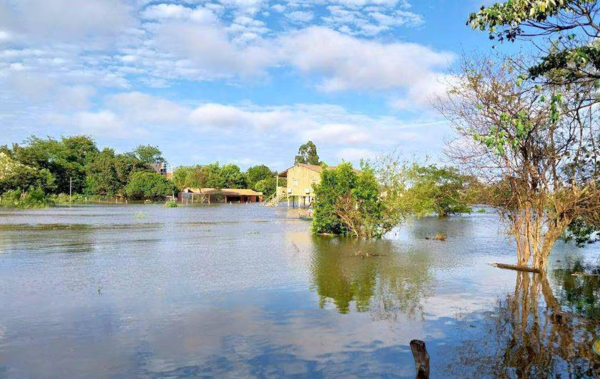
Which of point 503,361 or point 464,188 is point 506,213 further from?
point 503,361

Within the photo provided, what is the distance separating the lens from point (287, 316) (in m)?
10.1

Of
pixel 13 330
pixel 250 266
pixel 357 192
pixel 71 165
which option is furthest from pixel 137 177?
pixel 13 330

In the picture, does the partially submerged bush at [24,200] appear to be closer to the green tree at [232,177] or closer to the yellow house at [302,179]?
the yellow house at [302,179]

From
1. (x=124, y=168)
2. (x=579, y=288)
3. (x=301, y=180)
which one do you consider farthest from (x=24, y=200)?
(x=579, y=288)

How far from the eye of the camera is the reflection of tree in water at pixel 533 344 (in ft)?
23.5

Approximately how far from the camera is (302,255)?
19.2 meters

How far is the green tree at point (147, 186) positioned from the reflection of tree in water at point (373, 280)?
74270mm

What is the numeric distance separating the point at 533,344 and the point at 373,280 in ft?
19.7

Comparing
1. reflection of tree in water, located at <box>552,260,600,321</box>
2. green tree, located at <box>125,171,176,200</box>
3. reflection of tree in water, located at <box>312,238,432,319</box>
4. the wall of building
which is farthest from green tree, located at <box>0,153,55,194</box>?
reflection of tree in water, located at <box>552,260,600,321</box>

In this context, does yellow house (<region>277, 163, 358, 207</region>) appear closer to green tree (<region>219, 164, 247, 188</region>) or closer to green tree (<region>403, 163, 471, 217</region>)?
green tree (<region>403, 163, 471, 217</region>)

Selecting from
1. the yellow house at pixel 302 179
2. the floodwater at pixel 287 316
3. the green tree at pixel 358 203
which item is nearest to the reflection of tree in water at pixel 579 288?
the floodwater at pixel 287 316

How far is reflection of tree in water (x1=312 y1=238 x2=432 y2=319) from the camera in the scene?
11.0 meters

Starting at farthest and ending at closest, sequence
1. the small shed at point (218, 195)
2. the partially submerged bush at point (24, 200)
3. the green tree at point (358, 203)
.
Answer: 1. the small shed at point (218, 195)
2. the partially submerged bush at point (24, 200)
3. the green tree at point (358, 203)

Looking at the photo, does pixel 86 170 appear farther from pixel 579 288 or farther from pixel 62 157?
pixel 579 288
